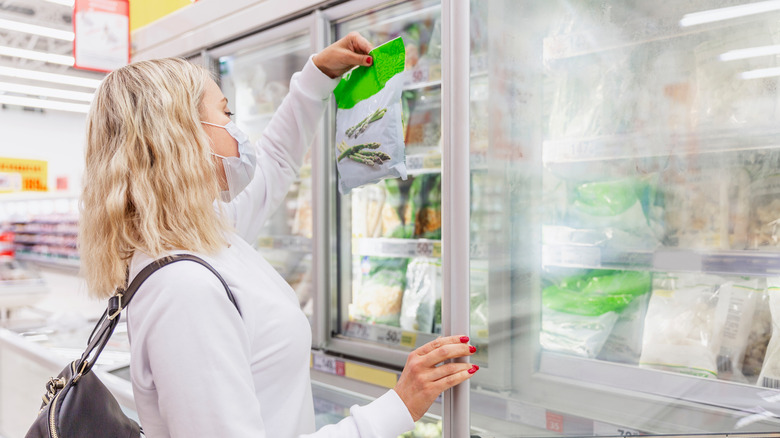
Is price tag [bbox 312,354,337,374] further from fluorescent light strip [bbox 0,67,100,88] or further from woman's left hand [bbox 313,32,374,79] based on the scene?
fluorescent light strip [bbox 0,67,100,88]

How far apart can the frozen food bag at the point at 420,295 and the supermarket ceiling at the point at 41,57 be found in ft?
13.6

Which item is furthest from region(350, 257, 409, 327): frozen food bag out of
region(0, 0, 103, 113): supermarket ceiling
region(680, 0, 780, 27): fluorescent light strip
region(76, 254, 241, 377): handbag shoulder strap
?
region(0, 0, 103, 113): supermarket ceiling

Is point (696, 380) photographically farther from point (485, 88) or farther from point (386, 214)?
point (386, 214)

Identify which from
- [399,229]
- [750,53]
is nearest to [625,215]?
[750,53]

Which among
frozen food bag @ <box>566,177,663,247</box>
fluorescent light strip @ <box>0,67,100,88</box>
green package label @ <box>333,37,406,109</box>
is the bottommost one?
frozen food bag @ <box>566,177,663,247</box>

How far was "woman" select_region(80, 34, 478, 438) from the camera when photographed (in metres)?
→ 0.80

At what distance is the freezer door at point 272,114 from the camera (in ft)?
8.42

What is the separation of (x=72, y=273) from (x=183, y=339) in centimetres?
1225

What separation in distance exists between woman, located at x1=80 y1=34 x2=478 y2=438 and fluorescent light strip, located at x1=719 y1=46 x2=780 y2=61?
946 mm

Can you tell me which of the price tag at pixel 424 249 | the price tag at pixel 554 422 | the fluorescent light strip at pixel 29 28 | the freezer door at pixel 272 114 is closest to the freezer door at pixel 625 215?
the price tag at pixel 554 422

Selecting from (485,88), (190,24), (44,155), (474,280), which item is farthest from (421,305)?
(44,155)

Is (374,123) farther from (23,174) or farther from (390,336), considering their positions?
(23,174)

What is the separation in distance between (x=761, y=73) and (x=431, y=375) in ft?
3.30

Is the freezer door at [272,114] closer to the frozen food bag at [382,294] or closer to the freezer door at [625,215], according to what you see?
the frozen food bag at [382,294]
